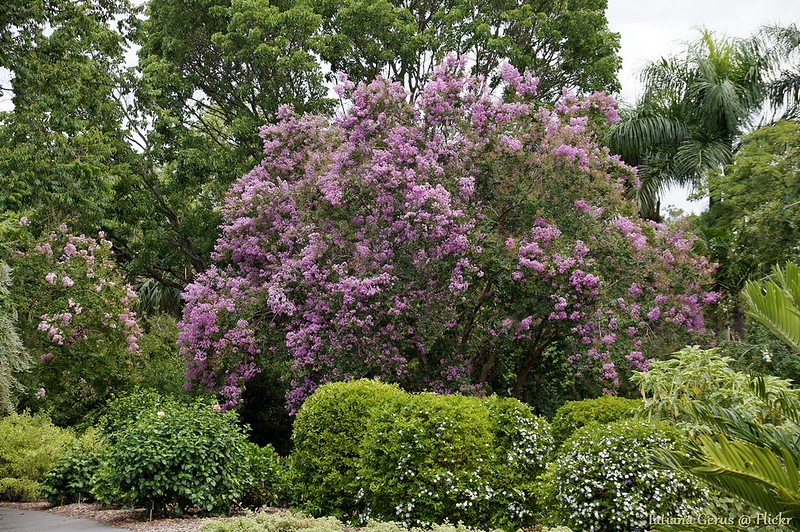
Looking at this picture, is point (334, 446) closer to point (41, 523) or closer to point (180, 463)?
point (180, 463)

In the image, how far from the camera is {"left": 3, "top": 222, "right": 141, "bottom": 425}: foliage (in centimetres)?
1291

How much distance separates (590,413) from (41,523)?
19.5 feet

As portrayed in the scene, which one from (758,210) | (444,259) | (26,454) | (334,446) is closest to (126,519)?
(334,446)

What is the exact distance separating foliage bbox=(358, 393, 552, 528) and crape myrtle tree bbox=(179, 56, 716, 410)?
12.4 feet

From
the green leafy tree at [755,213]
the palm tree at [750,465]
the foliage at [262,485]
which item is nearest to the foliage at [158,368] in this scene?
the foliage at [262,485]

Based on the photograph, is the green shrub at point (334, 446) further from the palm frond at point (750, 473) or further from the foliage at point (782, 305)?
the palm frond at point (750, 473)

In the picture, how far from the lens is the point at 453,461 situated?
668 centimetres

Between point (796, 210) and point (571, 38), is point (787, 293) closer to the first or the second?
point (796, 210)

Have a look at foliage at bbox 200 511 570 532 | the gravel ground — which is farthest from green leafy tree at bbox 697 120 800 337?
the gravel ground

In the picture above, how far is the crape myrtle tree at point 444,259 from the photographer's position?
35.7 feet

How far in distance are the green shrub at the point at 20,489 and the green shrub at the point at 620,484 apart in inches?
294

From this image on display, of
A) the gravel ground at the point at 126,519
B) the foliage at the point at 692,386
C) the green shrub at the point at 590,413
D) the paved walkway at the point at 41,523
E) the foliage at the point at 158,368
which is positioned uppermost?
the foliage at the point at 158,368

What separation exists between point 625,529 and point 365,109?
26.5 ft

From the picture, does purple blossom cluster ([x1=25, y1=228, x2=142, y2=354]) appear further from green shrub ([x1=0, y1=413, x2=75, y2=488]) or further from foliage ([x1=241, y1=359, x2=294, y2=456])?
green shrub ([x1=0, y1=413, x2=75, y2=488])
